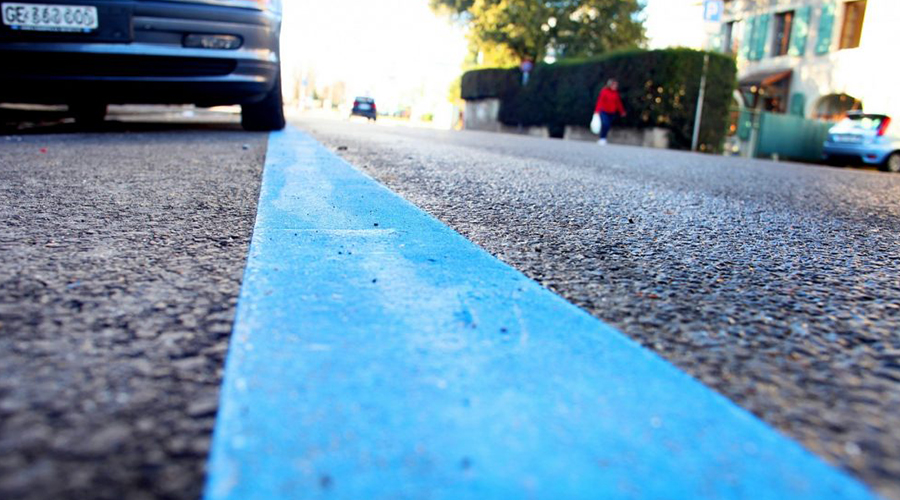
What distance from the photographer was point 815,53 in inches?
769

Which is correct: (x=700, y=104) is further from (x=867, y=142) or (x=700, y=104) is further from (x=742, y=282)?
(x=742, y=282)

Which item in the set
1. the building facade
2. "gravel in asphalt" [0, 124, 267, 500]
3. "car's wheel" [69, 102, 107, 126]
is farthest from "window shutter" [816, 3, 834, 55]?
"gravel in asphalt" [0, 124, 267, 500]

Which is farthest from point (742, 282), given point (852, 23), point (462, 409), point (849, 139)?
point (852, 23)

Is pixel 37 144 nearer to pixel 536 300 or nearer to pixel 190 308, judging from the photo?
pixel 190 308

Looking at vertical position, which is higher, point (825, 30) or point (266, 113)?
point (825, 30)

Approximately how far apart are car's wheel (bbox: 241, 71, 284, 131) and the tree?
56.6 ft

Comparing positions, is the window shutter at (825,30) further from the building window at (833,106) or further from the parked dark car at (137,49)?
the parked dark car at (137,49)

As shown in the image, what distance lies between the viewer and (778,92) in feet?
71.3

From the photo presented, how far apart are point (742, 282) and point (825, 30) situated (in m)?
21.1

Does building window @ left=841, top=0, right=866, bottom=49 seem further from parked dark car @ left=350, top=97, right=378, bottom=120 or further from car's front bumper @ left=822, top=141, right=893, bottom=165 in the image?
parked dark car @ left=350, top=97, right=378, bottom=120

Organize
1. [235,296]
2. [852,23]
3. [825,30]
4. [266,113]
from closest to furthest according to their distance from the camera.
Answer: [235,296]
[266,113]
[852,23]
[825,30]

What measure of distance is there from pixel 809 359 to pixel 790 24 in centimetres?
2339

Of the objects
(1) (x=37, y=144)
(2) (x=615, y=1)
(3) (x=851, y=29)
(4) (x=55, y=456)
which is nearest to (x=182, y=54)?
(1) (x=37, y=144)

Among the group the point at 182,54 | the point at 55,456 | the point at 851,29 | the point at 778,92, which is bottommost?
the point at 55,456
